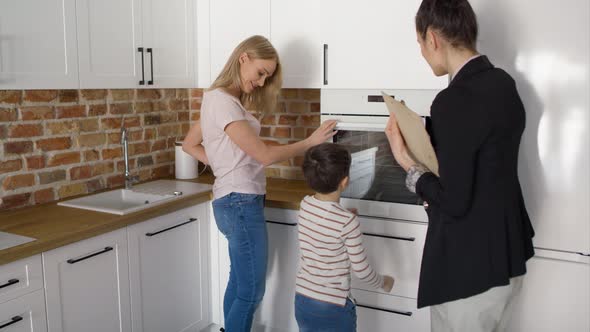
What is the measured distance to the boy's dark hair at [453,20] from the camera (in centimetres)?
143

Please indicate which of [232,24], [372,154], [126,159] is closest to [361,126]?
[372,154]

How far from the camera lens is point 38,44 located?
83.7 inches

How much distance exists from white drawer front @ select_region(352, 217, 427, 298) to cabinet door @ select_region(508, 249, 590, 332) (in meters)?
0.45

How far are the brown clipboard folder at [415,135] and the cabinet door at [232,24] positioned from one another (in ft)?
4.26

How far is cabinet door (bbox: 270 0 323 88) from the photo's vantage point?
8.54 ft

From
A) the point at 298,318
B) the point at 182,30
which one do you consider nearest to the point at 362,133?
the point at 298,318

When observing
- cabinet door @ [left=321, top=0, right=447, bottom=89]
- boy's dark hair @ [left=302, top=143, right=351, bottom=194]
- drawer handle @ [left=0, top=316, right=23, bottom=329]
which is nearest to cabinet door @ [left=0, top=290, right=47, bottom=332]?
drawer handle @ [left=0, top=316, right=23, bottom=329]

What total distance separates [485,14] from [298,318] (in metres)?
1.28

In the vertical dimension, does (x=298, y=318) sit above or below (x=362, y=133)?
below

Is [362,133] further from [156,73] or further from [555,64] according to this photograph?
[156,73]

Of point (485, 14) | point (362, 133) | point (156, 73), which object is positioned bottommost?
point (362, 133)

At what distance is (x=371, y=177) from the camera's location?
7.79 ft

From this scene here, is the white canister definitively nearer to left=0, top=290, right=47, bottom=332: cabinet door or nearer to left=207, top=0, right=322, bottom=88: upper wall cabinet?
left=207, top=0, right=322, bottom=88: upper wall cabinet

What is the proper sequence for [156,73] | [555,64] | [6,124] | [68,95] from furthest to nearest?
[156,73] < [68,95] < [6,124] < [555,64]
